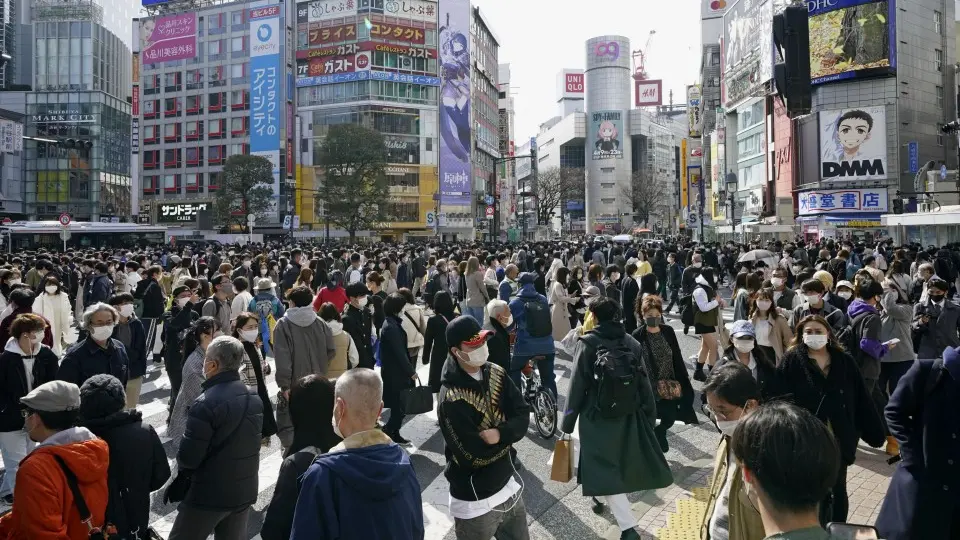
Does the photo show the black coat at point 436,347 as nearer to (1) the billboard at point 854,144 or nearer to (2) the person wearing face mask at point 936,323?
(2) the person wearing face mask at point 936,323

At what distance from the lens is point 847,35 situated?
49719 mm

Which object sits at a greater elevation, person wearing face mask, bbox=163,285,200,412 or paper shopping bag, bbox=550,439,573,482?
person wearing face mask, bbox=163,285,200,412

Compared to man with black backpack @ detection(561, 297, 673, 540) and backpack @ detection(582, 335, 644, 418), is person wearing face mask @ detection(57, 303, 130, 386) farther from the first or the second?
backpack @ detection(582, 335, 644, 418)

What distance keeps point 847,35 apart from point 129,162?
8752 centimetres

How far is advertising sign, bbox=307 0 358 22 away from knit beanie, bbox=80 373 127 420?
72.6m

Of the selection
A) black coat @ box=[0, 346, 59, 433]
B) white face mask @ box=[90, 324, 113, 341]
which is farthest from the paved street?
white face mask @ box=[90, 324, 113, 341]

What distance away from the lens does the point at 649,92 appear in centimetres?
16862

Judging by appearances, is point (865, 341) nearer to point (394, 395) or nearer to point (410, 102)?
point (394, 395)

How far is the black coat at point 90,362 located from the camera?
20.6ft

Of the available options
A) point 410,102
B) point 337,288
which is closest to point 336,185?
point 410,102

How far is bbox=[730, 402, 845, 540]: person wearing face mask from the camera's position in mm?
2105

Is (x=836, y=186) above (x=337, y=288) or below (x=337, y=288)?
above

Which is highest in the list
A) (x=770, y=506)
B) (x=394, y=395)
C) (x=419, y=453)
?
(x=770, y=506)

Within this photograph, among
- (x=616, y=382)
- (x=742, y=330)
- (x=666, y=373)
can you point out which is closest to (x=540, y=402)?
(x=666, y=373)
